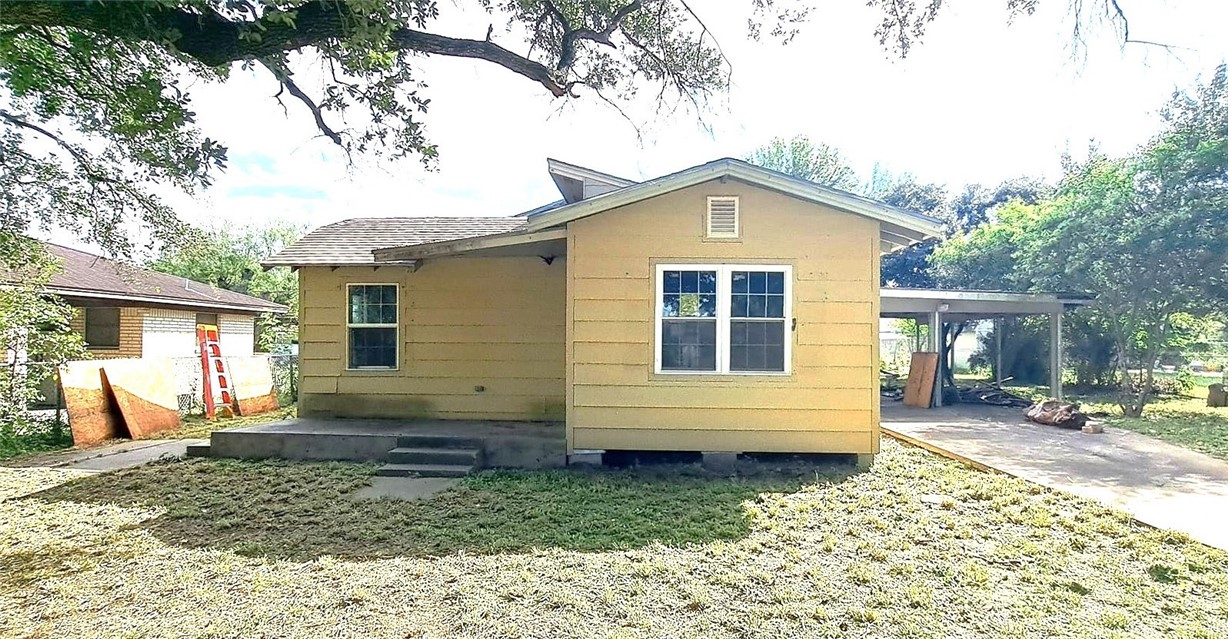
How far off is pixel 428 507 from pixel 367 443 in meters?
2.16

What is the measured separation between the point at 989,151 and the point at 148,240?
2712 centimetres

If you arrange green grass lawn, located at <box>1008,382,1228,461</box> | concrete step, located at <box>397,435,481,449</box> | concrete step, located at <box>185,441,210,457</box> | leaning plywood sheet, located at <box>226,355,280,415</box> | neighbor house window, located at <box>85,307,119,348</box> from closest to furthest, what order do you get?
1. concrete step, located at <box>397,435,481,449</box>
2. concrete step, located at <box>185,441,210,457</box>
3. green grass lawn, located at <box>1008,382,1228,461</box>
4. leaning plywood sheet, located at <box>226,355,280,415</box>
5. neighbor house window, located at <box>85,307,119,348</box>

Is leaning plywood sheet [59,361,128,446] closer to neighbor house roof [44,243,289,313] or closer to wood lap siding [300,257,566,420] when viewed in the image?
neighbor house roof [44,243,289,313]

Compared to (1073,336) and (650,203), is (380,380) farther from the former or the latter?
(1073,336)

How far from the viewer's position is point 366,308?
27.0ft

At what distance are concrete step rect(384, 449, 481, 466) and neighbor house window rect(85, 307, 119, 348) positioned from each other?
391 inches

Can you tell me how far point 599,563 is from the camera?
3.79 m

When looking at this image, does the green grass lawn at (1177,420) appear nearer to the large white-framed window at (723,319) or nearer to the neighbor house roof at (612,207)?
the neighbor house roof at (612,207)

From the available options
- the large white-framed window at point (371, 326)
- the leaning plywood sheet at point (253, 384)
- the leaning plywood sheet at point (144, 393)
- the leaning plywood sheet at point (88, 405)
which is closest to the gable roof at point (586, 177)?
the large white-framed window at point (371, 326)

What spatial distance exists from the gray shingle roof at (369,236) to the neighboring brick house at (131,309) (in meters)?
4.31

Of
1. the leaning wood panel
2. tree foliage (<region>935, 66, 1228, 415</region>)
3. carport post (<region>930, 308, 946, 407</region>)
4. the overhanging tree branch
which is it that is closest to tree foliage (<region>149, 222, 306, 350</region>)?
the overhanging tree branch

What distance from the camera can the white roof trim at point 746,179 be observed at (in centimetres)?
585

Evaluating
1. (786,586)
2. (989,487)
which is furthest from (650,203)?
(989,487)

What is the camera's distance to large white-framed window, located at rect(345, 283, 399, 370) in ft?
26.8
